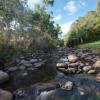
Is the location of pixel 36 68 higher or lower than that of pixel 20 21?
lower

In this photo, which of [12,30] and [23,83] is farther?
[12,30]

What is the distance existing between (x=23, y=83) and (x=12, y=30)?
859cm

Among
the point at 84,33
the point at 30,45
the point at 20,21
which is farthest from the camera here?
the point at 84,33

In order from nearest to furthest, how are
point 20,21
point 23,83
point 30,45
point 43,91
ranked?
point 43,91 < point 23,83 < point 20,21 < point 30,45

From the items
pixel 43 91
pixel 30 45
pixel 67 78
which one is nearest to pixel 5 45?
pixel 67 78

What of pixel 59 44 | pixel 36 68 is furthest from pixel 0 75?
pixel 59 44

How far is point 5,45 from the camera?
17406 millimetres

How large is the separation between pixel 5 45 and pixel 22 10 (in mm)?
3980

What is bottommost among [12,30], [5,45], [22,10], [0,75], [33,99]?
[33,99]

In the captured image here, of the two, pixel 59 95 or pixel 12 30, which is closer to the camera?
pixel 59 95

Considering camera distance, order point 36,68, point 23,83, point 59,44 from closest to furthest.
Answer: point 23,83, point 36,68, point 59,44

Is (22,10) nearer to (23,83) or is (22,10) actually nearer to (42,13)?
(23,83)

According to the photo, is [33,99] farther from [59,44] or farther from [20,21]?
[59,44]

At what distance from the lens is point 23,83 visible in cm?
1074
